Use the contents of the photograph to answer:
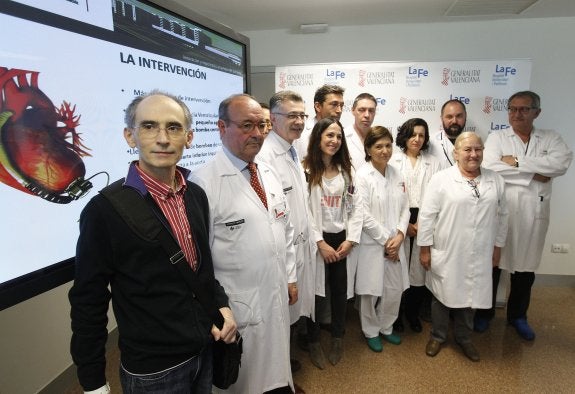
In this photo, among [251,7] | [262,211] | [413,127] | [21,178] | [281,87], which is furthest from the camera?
[281,87]

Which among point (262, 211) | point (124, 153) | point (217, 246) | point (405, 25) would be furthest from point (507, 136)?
point (124, 153)

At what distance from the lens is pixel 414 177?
2.83 m

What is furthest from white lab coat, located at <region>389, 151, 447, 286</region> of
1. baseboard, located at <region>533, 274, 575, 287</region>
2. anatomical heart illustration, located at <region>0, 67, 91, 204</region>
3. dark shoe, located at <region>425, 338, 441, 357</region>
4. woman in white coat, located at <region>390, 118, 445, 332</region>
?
anatomical heart illustration, located at <region>0, 67, 91, 204</region>

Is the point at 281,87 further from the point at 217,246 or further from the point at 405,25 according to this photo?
the point at 217,246

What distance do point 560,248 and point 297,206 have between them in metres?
3.63

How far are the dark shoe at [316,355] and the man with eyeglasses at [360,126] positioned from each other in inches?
55.7

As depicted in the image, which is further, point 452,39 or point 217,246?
point 452,39

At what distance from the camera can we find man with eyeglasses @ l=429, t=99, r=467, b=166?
9.78ft

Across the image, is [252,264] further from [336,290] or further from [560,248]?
[560,248]

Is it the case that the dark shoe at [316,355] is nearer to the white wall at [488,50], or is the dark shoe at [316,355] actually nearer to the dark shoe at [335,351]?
the dark shoe at [335,351]

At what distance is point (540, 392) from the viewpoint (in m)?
2.18

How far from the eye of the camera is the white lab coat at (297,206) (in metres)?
2.07

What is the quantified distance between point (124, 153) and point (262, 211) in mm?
648

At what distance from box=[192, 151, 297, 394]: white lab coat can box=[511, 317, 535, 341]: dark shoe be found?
2269 millimetres
